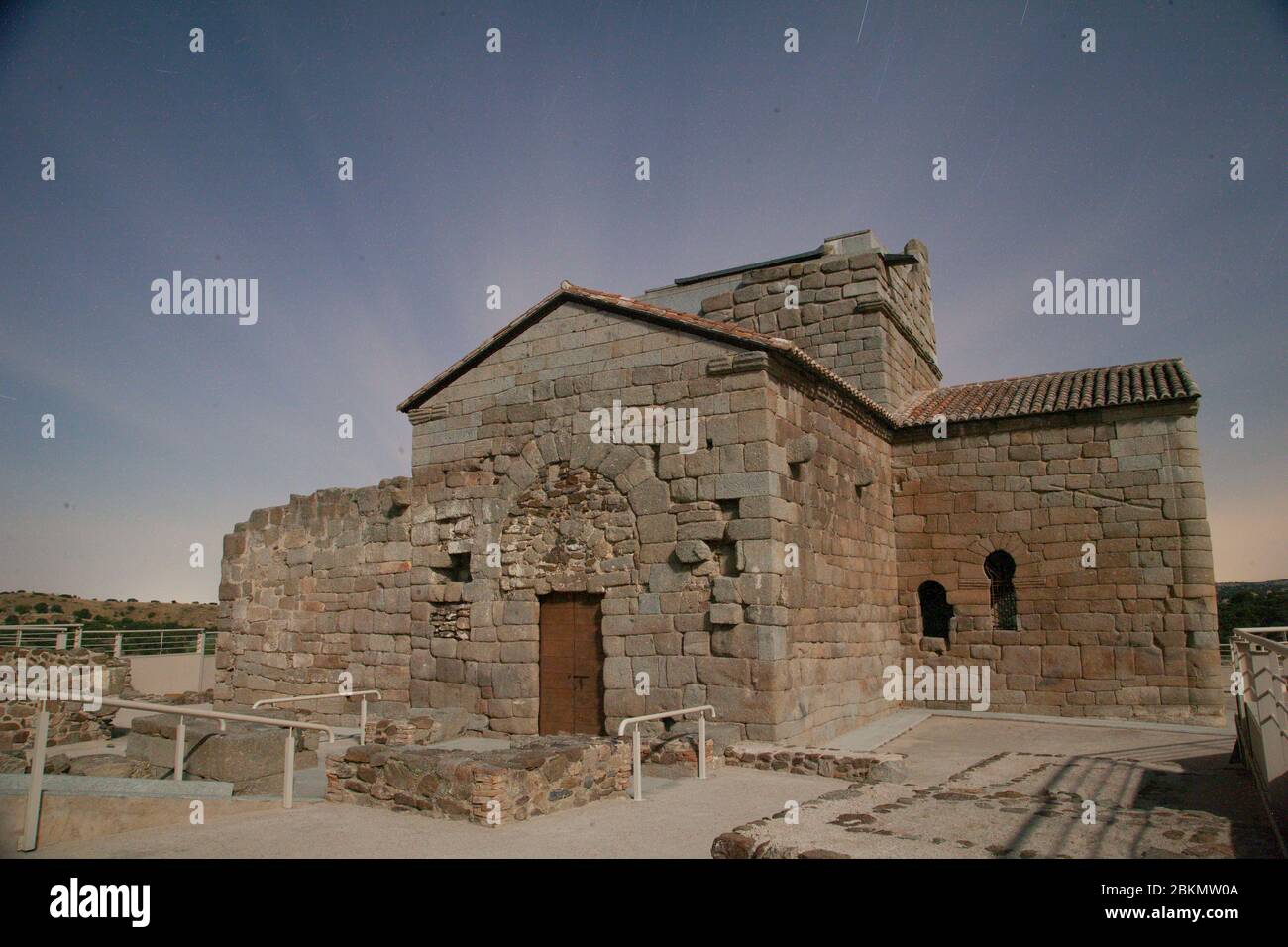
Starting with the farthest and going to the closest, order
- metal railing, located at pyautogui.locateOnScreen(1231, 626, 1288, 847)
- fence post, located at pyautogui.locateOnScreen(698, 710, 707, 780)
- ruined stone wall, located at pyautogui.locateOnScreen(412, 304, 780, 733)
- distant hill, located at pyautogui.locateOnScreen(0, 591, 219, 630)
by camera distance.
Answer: distant hill, located at pyautogui.locateOnScreen(0, 591, 219, 630) → ruined stone wall, located at pyautogui.locateOnScreen(412, 304, 780, 733) → fence post, located at pyautogui.locateOnScreen(698, 710, 707, 780) → metal railing, located at pyautogui.locateOnScreen(1231, 626, 1288, 847)

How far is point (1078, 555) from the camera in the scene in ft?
45.0

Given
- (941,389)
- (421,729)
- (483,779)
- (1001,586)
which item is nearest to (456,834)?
(483,779)

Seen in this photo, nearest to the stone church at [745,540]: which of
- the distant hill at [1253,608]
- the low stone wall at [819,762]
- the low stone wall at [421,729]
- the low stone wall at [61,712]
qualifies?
the low stone wall at [421,729]

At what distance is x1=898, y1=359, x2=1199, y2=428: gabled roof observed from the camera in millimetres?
13688

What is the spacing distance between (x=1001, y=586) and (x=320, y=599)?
37.2 ft

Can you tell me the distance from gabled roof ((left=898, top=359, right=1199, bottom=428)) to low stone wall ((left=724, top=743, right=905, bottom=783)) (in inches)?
300

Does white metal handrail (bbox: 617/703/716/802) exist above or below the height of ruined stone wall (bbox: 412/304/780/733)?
below

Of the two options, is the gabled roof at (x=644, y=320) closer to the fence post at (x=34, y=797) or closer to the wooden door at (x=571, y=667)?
the wooden door at (x=571, y=667)

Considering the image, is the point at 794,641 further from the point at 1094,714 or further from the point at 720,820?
the point at 1094,714

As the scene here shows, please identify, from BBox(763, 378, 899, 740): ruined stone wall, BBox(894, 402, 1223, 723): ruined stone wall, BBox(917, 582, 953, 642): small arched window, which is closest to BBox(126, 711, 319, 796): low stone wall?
BBox(763, 378, 899, 740): ruined stone wall

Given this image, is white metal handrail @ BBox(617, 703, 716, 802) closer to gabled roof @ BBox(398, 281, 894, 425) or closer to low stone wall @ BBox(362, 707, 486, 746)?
low stone wall @ BBox(362, 707, 486, 746)

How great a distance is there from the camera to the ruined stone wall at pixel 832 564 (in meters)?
10.7
